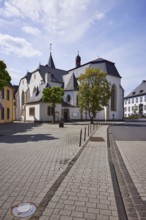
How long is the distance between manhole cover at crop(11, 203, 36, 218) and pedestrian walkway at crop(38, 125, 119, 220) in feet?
0.88

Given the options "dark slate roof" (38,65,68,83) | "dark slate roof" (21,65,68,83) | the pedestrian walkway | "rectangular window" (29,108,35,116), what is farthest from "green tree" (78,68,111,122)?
the pedestrian walkway

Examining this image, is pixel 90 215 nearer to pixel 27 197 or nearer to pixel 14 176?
pixel 27 197

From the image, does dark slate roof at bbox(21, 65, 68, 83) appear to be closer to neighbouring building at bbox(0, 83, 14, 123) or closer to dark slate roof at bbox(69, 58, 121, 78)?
dark slate roof at bbox(69, 58, 121, 78)

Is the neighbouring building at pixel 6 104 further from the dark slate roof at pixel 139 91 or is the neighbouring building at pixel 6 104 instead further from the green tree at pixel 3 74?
the dark slate roof at pixel 139 91

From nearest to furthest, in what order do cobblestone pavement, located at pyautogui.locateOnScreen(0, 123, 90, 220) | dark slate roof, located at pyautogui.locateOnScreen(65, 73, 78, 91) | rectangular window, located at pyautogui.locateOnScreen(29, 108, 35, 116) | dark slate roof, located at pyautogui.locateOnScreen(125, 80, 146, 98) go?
1. cobblestone pavement, located at pyautogui.locateOnScreen(0, 123, 90, 220)
2. rectangular window, located at pyautogui.locateOnScreen(29, 108, 35, 116)
3. dark slate roof, located at pyautogui.locateOnScreen(65, 73, 78, 91)
4. dark slate roof, located at pyautogui.locateOnScreen(125, 80, 146, 98)

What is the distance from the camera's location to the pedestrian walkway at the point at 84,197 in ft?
12.3

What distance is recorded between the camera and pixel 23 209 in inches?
153

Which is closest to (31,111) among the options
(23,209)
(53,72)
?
(53,72)

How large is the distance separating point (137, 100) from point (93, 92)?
52.2 meters

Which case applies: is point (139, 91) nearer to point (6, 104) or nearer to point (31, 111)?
point (31, 111)

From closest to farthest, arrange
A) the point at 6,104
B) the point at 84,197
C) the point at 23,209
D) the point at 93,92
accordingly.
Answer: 1. the point at 23,209
2. the point at 84,197
3. the point at 6,104
4. the point at 93,92

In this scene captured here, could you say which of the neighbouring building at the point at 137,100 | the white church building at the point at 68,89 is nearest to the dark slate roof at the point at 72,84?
the white church building at the point at 68,89

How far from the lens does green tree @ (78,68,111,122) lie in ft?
121

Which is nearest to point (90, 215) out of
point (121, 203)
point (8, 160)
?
point (121, 203)
